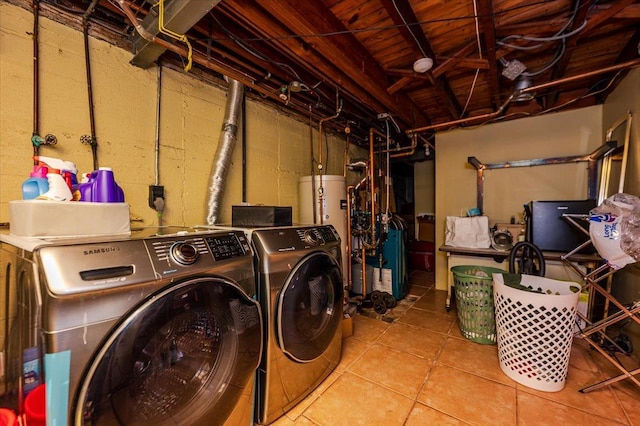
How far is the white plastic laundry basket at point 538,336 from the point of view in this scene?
4.82ft

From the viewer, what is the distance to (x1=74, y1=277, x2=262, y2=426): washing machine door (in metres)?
0.72

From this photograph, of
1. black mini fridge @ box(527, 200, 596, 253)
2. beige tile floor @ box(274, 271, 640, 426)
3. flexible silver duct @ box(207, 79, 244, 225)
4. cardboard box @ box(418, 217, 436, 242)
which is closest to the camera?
beige tile floor @ box(274, 271, 640, 426)

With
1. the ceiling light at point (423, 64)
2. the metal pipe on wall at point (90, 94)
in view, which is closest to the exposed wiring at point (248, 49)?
the metal pipe on wall at point (90, 94)

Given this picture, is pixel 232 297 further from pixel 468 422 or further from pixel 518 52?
pixel 518 52

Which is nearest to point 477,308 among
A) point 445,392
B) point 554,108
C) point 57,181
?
point 445,392

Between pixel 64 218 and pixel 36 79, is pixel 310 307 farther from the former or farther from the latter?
pixel 36 79

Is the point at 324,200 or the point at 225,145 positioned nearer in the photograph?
the point at 225,145

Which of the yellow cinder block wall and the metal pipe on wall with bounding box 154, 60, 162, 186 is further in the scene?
the metal pipe on wall with bounding box 154, 60, 162, 186

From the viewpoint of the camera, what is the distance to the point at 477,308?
2.05 meters

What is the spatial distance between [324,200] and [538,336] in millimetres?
1867

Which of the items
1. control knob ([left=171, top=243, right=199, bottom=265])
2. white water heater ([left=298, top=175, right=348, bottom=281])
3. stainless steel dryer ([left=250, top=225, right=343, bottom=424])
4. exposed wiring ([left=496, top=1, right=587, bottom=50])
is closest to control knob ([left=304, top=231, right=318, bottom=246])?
stainless steel dryer ([left=250, top=225, right=343, bottom=424])

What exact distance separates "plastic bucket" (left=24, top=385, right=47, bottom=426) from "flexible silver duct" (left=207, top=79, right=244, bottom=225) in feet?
3.68

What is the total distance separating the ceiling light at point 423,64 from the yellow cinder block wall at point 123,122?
1.36 meters

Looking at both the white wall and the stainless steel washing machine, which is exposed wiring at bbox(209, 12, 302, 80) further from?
the white wall
